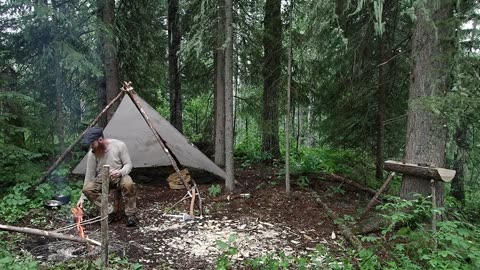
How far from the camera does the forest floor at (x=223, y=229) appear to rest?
3.96 m

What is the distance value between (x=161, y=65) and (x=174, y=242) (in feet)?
22.6

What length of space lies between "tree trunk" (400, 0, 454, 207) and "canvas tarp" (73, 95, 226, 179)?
3124 millimetres

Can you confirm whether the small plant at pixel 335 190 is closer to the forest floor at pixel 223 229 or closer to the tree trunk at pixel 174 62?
the forest floor at pixel 223 229

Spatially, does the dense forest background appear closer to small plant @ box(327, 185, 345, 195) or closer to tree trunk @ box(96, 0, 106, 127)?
tree trunk @ box(96, 0, 106, 127)

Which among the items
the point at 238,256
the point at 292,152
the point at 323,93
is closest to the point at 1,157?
the point at 238,256

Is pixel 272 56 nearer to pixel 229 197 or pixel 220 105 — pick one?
pixel 220 105

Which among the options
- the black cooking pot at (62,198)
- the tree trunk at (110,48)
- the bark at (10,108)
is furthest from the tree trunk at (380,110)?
the bark at (10,108)

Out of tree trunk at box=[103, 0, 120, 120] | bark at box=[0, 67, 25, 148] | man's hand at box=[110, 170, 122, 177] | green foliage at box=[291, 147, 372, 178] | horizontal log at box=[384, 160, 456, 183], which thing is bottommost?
green foliage at box=[291, 147, 372, 178]

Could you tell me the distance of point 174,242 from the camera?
441 centimetres

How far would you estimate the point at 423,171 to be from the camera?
14.3ft

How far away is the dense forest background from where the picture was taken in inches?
176

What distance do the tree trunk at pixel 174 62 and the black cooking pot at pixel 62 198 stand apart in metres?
4.68

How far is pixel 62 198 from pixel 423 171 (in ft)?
16.4

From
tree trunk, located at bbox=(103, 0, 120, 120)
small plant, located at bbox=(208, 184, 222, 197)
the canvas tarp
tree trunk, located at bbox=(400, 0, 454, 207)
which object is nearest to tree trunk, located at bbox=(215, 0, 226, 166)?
the canvas tarp
